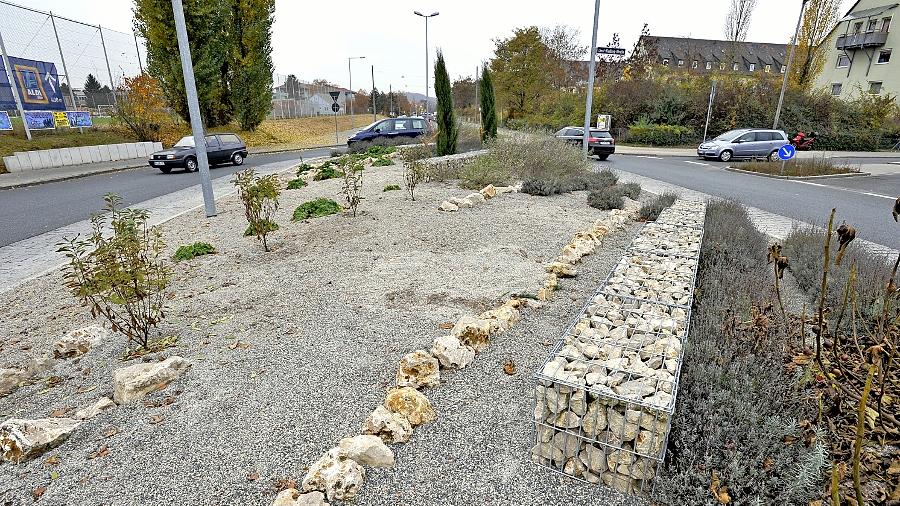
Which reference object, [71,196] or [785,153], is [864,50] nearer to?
[785,153]

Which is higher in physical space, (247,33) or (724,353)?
(247,33)

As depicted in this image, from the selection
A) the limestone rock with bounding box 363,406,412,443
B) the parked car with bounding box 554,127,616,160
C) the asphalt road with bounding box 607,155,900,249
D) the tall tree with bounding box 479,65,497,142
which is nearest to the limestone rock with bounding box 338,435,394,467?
the limestone rock with bounding box 363,406,412,443

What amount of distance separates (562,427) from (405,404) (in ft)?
3.11

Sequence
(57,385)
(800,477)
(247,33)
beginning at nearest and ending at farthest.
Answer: (800,477)
(57,385)
(247,33)

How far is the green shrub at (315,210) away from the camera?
7.89 metres

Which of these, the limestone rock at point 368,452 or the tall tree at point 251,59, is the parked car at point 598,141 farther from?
the limestone rock at point 368,452

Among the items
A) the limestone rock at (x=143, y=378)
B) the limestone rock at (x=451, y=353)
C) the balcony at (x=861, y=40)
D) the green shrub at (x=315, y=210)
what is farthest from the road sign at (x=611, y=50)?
the balcony at (x=861, y=40)

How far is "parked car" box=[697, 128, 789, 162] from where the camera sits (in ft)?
67.7

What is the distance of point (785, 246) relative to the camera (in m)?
6.00

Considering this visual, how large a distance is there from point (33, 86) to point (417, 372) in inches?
870

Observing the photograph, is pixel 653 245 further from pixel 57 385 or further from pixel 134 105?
pixel 134 105

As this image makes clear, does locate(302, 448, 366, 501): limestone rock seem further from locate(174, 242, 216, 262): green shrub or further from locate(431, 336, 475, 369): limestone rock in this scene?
locate(174, 242, 216, 262): green shrub

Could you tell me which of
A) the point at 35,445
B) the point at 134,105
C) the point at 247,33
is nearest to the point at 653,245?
the point at 35,445

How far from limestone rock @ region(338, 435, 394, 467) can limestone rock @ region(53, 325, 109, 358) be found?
2734 mm
